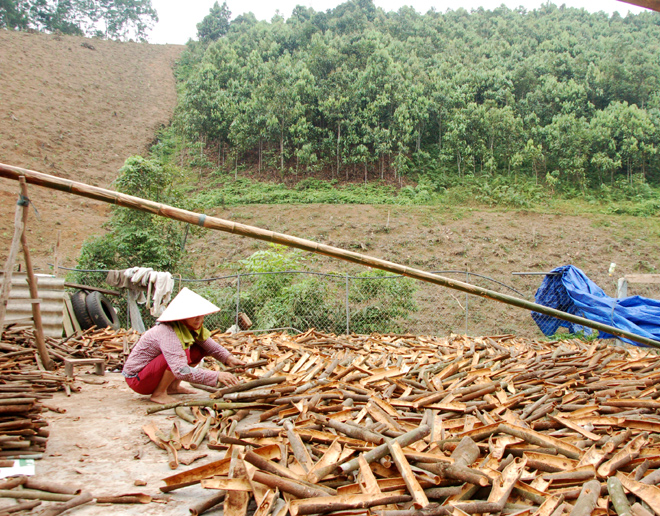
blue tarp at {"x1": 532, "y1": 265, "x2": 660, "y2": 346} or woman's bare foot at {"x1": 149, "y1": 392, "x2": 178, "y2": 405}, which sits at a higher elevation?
woman's bare foot at {"x1": 149, "y1": 392, "x2": 178, "y2": 405}

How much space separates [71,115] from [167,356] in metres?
41.8

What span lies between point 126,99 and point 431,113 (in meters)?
30.1

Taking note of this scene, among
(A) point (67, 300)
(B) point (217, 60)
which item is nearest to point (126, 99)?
(B) point (217, 60)

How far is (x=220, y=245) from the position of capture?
22719 mm

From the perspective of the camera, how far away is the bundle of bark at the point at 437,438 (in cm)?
227

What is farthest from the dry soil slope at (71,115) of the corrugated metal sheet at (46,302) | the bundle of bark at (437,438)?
the bundle of bark at (437,438)

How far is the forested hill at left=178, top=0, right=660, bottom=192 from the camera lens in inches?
1192

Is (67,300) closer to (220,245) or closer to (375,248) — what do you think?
(220,245)

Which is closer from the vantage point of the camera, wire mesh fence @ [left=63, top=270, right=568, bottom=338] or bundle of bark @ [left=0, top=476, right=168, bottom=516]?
bundle of bark @ [left=0, top=476, right=168, bottom=516]

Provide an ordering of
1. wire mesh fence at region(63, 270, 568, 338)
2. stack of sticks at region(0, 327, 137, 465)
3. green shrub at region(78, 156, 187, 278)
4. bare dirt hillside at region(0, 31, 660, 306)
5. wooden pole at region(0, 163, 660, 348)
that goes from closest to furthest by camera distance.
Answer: stack of sticks at region(0, 327, 137, 465), wooden pole at region(0, 163, 660, 348), wire mesh fence at region(63, 270, 568, 338), green shrub at region(78, 156, 187, 278), bare dirt hillside at region(0, 31, 660, 306)

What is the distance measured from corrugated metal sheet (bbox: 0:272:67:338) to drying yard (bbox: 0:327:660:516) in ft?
10.7

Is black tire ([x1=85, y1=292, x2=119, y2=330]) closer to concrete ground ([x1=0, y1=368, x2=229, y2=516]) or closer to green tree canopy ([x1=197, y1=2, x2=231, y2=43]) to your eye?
concrete ground ([x1=0, y1=368, x2=229, y2=516])

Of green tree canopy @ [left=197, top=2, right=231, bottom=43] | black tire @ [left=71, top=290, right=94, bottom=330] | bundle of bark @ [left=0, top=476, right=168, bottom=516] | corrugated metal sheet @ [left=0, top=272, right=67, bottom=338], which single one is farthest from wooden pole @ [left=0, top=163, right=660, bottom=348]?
green tree canopy @ [left=197, top=2, right=231, bottom=43]

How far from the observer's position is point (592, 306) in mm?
10344
